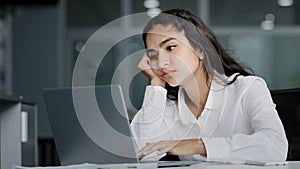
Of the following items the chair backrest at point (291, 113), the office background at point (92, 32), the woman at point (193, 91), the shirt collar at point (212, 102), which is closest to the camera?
the woman at point (193, 91)

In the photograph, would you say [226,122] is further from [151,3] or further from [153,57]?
[151,3]

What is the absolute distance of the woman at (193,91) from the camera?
1.87 metres

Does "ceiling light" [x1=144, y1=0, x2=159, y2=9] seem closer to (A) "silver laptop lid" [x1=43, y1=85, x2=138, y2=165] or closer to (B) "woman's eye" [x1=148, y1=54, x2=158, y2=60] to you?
(B) "woman's eye" [x1=148, y1=54, x2=158, y2=60]

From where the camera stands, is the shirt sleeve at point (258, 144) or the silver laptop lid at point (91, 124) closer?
the silver laptop lid at point (91, 124)

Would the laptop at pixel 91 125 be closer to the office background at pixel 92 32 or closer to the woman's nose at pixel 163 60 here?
the woman's nose at pixel 163 60

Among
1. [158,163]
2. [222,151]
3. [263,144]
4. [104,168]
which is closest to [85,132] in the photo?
[104,168]

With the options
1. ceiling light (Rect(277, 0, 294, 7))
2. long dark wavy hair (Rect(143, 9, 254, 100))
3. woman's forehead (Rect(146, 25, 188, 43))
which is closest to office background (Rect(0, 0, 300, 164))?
ceiling light (Rect(277, 0, 294, 7))

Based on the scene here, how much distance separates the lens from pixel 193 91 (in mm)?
2061

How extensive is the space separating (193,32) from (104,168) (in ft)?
2.20

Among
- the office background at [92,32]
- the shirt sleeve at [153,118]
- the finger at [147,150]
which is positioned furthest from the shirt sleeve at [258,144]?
the office background at [92,32]

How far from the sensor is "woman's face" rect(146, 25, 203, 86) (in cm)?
188

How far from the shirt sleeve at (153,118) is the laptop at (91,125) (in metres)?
0.40

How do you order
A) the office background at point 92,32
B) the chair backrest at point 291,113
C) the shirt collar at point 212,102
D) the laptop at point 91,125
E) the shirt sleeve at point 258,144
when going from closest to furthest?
the laptop at point 91,125 < the shirt sleeve at point 258,144 < the shirt collar at point 212,102 < the chair backrest at point 291,113 < the office background at point 92,32

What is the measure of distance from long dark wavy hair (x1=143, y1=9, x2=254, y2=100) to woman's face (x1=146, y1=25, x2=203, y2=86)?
0.07 feet
